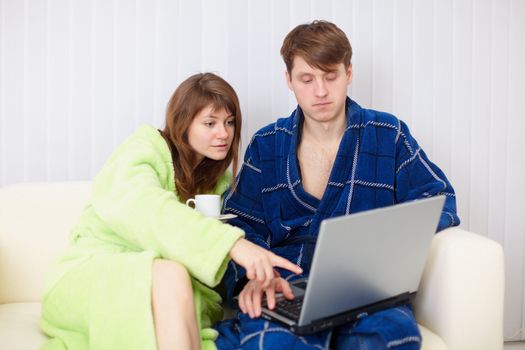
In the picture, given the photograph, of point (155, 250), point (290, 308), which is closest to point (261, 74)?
point (155, 250)

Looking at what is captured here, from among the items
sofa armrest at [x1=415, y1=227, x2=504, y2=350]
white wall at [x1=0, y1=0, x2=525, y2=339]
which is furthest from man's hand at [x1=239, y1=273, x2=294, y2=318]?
white wall at [x1=0, y1=0, x2=525, y2=339]

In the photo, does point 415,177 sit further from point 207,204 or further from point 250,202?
point 207,204

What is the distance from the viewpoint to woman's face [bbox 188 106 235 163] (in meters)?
2.01

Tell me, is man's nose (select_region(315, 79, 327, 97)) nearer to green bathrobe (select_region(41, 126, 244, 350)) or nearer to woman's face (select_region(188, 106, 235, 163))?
woman's face (select_region(188, 106, 235, 163))

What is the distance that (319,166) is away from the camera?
2.11 meters

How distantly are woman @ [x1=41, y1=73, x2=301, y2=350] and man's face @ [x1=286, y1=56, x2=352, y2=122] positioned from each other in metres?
0.23

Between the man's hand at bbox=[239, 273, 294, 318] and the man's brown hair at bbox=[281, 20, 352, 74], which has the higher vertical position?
the man's brown hair at bbox=[281, 20, 352, 74]

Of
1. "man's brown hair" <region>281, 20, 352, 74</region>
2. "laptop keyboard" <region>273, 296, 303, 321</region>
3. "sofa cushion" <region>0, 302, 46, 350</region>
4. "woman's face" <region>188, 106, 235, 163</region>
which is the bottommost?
"sofa cushion" <region>0, 302, 46, 350</region>

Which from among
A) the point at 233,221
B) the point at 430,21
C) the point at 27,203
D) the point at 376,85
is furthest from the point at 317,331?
the point at 430,21

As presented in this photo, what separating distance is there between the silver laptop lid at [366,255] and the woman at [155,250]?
0.51 feet

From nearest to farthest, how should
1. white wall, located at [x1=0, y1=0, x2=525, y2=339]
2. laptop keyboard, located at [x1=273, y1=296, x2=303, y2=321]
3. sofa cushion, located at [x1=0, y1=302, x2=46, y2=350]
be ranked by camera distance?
laptop keyboard, located at [x1=273, y1=296, x2=303, y2=321]
sofa cushion, located at [x1=0, y1=302, x2=46, y2=350]
white wall, located at [x1=0, y1=0, x2=525, y2=339]

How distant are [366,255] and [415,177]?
0.71 meters

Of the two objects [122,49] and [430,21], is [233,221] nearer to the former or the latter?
[122,49]

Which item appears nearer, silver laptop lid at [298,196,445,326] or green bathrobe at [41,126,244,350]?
silver laptop lid at [298,196,445,326]
